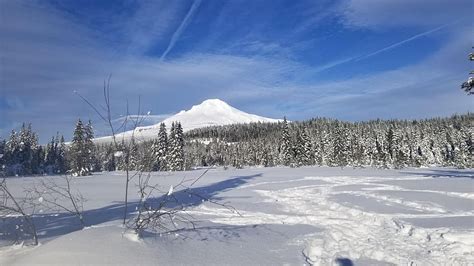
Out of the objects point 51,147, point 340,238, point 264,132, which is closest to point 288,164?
point 51,147

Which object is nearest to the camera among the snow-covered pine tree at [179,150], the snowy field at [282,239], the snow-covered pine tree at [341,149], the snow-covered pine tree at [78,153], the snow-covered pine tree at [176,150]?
the snowy field at [282,239]

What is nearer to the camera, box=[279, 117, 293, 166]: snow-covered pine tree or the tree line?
the tree line

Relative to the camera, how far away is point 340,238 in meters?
7.71

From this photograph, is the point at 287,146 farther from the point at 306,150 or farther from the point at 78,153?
the point at 78,153

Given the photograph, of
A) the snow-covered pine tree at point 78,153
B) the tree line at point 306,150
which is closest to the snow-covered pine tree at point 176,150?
the tree line at point 306,150

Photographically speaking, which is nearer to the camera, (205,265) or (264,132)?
(205,265)

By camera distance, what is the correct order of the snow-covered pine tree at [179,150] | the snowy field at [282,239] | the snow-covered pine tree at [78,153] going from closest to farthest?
the snowy field at [282,239], the snow-covered pine tree at [78,153], the snow-covered pine tree at [179,150]

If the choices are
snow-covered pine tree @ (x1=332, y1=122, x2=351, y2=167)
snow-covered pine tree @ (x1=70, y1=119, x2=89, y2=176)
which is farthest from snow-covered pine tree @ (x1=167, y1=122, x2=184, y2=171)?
snow-covered pine tree @ (x1=332, y1=122, x2=351, y2=167)

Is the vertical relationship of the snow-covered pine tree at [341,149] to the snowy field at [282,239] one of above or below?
above

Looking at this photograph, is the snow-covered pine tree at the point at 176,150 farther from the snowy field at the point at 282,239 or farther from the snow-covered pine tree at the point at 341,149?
the snowy field at the point at 282,239

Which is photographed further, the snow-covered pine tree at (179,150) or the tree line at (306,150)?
the snow-covered pine tree at (179,150)

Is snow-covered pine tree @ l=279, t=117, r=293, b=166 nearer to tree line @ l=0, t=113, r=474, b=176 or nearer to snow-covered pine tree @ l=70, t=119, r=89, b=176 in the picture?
tree line @ l=0, t=113, r=474, b=176

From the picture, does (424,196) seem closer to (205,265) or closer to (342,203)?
(342,203)

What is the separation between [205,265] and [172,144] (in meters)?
61.4
